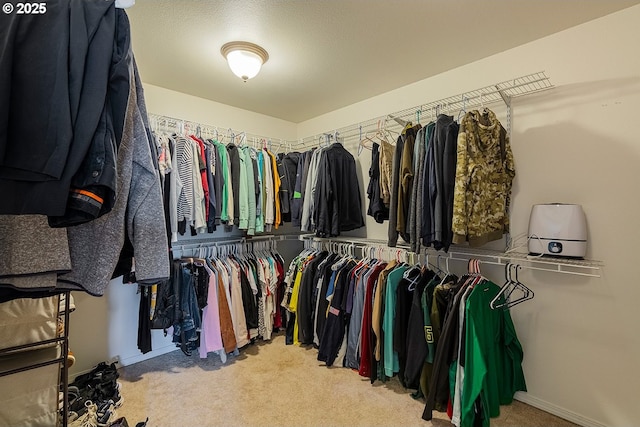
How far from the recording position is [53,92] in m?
0.65

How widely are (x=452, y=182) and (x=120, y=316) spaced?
111 inches

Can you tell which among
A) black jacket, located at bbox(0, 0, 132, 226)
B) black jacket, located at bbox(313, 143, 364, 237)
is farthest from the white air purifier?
black jacket, located at bbox(0, 0, 132, 226)

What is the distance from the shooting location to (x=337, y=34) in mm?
1937

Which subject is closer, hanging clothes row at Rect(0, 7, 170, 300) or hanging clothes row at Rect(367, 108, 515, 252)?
hanging clothes row at Rect(0, 7, 170, 300)

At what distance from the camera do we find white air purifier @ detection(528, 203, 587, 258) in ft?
5.44

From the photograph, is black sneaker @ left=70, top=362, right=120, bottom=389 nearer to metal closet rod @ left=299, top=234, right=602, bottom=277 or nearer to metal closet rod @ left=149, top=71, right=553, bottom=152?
metal closet rod @ left=149, top=71, right=553, bottom=152

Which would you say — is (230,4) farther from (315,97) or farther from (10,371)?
(10,371)

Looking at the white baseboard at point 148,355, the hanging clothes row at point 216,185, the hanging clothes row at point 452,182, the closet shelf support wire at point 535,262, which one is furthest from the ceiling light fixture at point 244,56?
the white baseboard at point 148,355

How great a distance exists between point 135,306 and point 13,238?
220 centimetres

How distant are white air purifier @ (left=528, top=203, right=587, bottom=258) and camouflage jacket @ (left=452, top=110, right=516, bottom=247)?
214 millimetres

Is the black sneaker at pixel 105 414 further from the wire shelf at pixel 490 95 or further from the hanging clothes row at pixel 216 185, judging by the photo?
the wire shelf at pixel 490 95

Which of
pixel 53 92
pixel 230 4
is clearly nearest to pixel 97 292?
pixel 53 92

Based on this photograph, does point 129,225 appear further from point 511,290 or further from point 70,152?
point 511,290

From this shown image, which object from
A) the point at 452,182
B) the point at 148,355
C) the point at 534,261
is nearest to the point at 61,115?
the point at 452,182
